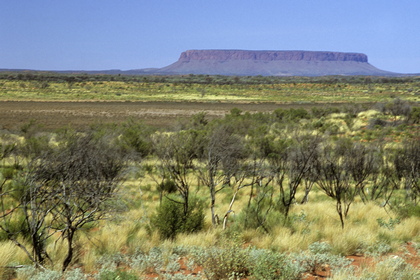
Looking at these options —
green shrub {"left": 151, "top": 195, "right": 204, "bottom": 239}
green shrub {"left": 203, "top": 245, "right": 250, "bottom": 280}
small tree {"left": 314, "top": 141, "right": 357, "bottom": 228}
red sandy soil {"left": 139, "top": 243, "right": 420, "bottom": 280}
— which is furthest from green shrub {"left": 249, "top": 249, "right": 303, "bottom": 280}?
small tree {"left": 314, "top": 141, "right": 357, "bottom": 228}

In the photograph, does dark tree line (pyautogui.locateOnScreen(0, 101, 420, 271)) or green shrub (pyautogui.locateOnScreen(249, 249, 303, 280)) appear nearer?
green shrub (pyautogui.locateOnScreen(249, 249, 303, 280))

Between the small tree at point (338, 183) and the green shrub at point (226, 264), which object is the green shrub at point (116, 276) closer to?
the green shrub at point (226, 264)

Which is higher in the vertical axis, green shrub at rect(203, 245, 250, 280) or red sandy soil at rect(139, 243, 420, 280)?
green shrub at rect(203, 245, 250, 280)

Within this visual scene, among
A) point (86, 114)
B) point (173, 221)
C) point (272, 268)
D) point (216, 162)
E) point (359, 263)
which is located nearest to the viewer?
point (272, 268)

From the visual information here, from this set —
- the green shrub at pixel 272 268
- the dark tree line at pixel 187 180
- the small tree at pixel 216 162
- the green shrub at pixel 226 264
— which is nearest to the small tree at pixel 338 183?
the dark tree line at pixel 187 180

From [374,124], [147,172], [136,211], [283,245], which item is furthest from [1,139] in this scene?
[374,124]

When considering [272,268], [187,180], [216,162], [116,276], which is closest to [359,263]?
[272,268]

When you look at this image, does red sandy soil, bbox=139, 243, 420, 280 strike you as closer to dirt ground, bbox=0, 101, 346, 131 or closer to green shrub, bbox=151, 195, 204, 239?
green shrub, bbox=151, 195, 204, 239

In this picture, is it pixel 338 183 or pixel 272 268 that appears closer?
pixel 272 268

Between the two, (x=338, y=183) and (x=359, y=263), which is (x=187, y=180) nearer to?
(x=338, y=183)

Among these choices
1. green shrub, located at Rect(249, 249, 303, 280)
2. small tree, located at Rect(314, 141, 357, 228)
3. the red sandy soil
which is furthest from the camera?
small tree, located at Rect(314, 141, 357, 228)

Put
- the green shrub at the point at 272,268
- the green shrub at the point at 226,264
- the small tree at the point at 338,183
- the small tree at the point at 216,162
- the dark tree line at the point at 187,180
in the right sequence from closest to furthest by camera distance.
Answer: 1. the green shrub at the point at 272,268
2. the green shrub at the point at 226,264
3. the dark tree line at the point at 187,180
4. the small tree at the point at 216,162
5. the small tree at the point at 338,183

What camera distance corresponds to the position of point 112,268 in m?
6.36

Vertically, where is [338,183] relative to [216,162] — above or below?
below
